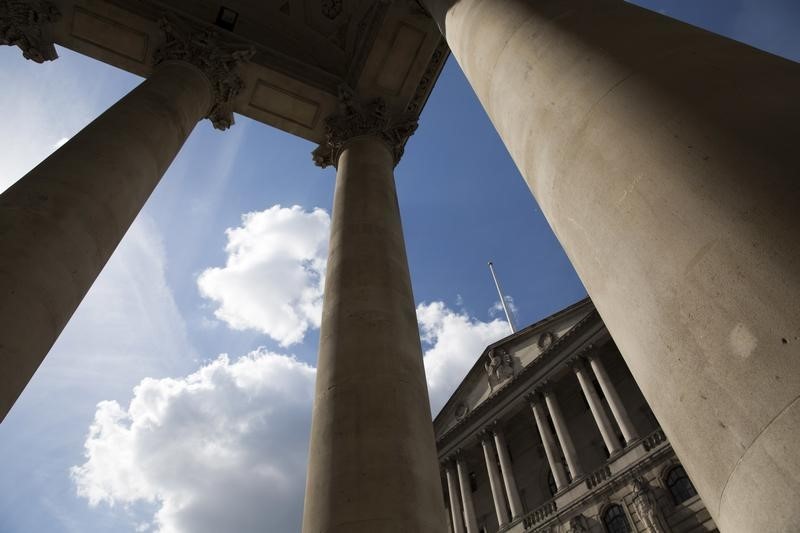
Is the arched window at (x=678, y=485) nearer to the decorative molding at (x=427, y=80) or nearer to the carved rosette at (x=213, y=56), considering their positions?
the decorative molding at (x=427, y=80)

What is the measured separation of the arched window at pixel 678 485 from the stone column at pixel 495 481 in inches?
855

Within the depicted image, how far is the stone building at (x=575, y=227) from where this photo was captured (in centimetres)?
325

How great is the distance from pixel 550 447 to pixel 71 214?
5965cm

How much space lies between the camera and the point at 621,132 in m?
→ 4.71

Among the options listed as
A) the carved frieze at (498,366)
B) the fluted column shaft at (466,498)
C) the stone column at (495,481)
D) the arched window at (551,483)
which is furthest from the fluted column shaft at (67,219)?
the fluted column shaft at (466,498)

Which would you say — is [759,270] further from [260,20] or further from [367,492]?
[260,20]

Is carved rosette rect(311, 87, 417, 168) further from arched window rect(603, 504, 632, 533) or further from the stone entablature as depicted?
the stone entablature

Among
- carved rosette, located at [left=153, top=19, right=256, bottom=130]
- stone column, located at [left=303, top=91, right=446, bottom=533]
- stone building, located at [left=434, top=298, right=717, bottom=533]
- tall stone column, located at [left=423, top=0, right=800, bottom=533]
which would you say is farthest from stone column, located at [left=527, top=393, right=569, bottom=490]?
tall stone column, located at [left=423, top=0, right=800, bottom=533]

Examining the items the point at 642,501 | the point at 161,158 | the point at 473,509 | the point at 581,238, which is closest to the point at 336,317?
the point at 161,158

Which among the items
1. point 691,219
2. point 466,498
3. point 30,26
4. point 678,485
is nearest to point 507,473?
point 466,498

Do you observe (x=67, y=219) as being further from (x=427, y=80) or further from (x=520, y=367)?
(x=520, y=367)

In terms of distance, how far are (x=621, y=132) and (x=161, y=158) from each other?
13.9 metres

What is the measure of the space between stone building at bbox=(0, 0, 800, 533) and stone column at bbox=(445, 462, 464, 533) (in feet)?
202

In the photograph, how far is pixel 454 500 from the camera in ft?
231
